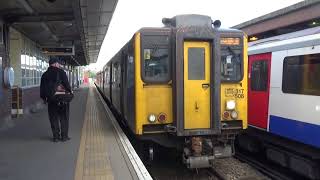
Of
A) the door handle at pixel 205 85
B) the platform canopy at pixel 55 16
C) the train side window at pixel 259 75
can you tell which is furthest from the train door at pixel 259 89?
the platform canopy at pixel 55 16

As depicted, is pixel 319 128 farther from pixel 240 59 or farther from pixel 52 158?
pixel 52 158

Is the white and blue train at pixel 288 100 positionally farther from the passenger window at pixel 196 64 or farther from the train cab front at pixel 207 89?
the passenger window at pixel 196 64

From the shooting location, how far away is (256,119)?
10984mm

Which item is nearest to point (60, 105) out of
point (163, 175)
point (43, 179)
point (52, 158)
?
point (52, 158)

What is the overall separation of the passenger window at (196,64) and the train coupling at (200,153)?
3.83 feet

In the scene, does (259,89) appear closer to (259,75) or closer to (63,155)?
(259,75)

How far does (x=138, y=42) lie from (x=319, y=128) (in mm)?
3571

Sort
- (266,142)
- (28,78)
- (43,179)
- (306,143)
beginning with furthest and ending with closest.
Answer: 1. (28,78)
2. (266,142)
3. (306,143)
4. (43,179)

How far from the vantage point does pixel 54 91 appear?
9.25 m

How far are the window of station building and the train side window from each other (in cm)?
87

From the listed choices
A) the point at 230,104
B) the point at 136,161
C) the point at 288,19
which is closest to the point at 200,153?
the point at 230,104

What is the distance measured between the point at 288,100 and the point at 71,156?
14.5 ft

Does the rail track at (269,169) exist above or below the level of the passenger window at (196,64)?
below

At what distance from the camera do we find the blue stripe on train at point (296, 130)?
8234 mm
